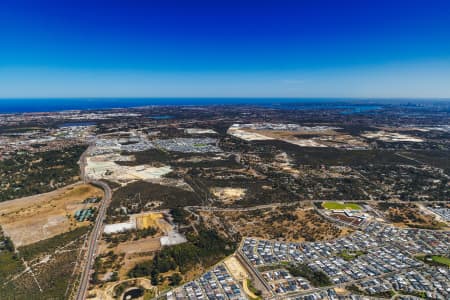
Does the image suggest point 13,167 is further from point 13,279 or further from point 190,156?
point 13,279

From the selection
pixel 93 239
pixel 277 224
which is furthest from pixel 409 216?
pixel 93 239

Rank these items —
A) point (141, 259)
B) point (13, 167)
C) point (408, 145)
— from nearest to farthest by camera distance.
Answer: point (141, 259) → point (13, 167) → point (408, 145)

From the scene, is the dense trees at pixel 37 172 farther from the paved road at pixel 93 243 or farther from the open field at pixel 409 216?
the open field at pixel 409 216

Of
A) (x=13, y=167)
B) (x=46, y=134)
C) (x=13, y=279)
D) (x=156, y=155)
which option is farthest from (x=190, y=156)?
(x=46, y=134)

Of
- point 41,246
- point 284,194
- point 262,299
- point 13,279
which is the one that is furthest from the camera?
point 284,194

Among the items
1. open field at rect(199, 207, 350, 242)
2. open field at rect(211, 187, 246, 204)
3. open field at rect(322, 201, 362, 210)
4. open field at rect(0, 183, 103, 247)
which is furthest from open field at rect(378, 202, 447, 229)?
open field at rect(0, 183, 103, 247)

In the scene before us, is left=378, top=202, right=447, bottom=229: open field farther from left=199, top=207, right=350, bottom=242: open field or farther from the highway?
the highway

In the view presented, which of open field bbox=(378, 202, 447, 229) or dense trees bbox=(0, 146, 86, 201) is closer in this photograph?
open field bbox=(378, 202, 447, 229)
